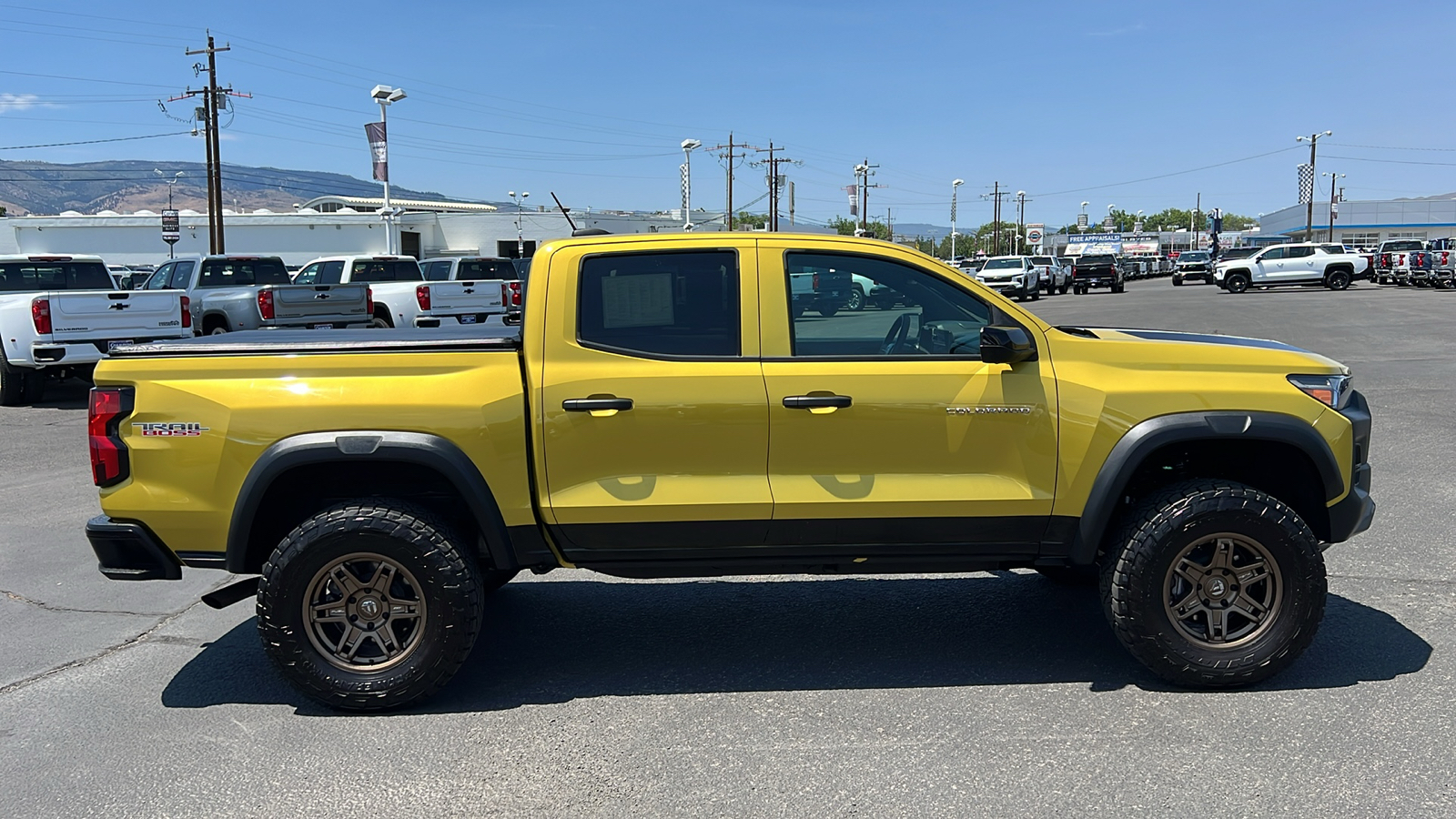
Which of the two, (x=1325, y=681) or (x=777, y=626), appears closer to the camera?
(x=1325, y=681)

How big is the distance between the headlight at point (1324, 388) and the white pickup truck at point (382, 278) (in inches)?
623

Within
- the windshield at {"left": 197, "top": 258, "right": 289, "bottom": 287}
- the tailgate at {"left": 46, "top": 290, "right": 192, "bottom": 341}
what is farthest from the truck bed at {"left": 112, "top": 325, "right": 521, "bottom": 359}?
the windshield at {"left": 197, "top": 258, "right": 289, "bottom": 287}

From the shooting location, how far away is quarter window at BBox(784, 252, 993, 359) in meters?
4.59

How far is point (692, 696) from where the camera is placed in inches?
181

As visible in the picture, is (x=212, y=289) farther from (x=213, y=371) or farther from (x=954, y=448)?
(x=954, y=448)

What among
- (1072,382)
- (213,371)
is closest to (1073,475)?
(1072,382)

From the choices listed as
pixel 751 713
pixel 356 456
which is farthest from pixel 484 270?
pixel 751 713

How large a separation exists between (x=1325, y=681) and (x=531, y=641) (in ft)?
11.3

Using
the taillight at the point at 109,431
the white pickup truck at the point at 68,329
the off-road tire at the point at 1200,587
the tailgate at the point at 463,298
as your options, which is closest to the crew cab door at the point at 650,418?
the off-road tire at the point at 1200,587

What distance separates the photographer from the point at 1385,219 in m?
112

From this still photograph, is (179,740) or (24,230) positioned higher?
(24,230)

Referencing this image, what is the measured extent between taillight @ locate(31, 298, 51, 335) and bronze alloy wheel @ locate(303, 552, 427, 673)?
11187 millimetres

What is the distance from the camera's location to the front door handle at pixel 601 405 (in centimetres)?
439

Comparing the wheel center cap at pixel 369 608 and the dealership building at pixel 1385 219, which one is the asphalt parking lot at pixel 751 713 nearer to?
the wheel center cap at pixel 369 608
